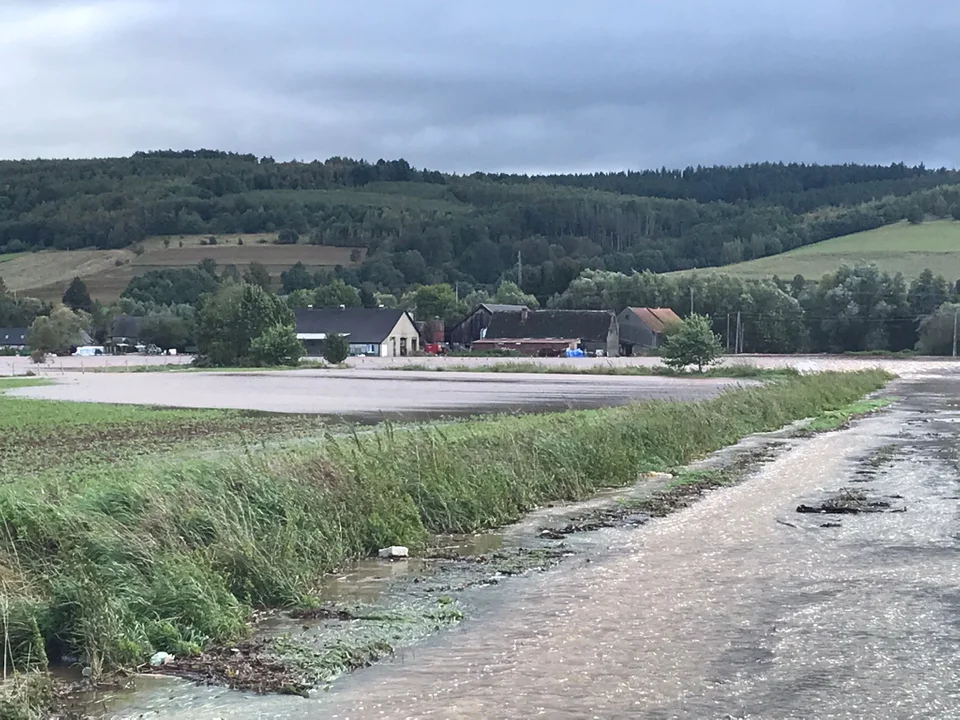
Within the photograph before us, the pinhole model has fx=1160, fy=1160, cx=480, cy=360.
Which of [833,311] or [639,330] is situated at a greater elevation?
[833,311]

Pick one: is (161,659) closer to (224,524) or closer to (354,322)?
(224,524)

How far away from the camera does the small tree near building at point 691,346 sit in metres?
85.4

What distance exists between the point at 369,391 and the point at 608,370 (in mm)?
34373

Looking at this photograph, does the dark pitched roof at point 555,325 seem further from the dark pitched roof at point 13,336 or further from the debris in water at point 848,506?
the debris in water at point 848,506

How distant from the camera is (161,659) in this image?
10.5 meters

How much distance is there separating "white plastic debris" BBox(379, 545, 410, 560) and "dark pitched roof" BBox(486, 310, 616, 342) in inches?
4727

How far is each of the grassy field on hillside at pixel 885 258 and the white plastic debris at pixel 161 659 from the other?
526 ft

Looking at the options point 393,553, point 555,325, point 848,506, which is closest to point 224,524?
point 393,553

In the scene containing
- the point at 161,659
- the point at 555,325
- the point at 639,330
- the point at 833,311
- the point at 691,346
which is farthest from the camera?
the point at 639,330

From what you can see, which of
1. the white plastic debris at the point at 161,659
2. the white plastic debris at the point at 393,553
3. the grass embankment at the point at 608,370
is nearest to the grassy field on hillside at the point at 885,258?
the grass embankment at the point at 608,370

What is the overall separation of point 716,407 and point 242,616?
2613cm

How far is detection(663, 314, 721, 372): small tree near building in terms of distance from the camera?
280 feet

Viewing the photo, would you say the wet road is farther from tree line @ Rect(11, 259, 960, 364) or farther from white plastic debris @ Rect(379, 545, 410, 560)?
white plastic debris @ Rect(379, 545, 410, 560)

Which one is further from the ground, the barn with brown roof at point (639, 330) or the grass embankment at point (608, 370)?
the barn with brown roof at point (639, 330)
